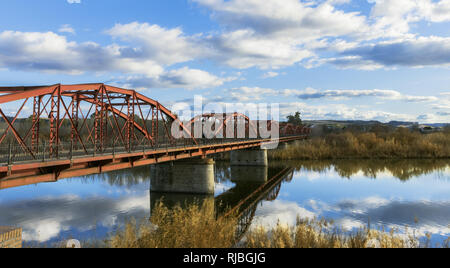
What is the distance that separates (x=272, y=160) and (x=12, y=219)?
48.2m

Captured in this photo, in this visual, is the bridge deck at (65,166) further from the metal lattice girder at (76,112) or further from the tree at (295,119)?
the tree at (295,119)

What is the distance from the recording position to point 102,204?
84.7ft

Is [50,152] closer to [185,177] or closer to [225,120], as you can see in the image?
[185,177]

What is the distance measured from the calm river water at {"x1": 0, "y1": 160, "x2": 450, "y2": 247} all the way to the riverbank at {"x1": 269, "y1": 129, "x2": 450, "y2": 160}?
1171cm

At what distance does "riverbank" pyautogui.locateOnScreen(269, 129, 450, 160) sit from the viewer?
187 feet

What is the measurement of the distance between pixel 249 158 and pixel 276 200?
2746 cm

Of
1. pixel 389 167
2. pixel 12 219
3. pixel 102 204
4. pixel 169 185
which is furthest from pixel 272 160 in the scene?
pixel 12 219

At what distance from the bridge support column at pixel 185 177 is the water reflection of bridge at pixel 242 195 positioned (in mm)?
671

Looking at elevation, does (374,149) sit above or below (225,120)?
below

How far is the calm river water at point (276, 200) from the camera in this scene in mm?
19688

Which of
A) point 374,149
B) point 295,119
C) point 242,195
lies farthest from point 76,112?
point 295,119

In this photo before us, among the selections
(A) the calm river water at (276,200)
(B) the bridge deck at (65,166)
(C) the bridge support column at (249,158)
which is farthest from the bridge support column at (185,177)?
(C) the bridge support column at (249,158)

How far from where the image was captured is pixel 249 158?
5562 centimetres
